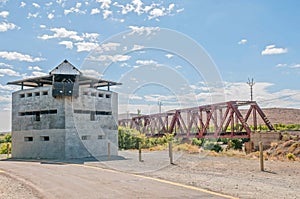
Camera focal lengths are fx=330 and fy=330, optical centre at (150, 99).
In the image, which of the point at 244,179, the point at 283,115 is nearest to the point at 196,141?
the point at 244,179

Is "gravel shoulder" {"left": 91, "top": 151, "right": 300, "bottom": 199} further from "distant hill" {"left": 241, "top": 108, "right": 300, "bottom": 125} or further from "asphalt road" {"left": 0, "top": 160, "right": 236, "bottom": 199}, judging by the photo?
"distant hill" {"left": 241, "top": 108, "right": 300, "bottom": 125}

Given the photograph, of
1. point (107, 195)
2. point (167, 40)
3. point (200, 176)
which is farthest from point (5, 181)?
point (167, 40)

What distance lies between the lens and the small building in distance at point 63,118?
26.5m

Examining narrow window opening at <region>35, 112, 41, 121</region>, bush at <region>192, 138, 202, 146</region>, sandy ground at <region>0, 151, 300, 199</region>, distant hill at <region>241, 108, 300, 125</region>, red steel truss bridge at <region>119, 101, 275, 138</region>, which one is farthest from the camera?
distant hill at <region>241, 108, 300, 125</region>

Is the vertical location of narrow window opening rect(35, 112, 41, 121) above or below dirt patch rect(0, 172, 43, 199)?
above

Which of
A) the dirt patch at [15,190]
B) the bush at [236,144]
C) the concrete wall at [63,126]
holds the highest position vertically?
the concrete wall at [63,126]

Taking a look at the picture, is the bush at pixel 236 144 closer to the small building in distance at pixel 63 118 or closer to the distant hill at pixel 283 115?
the small building in distance at pixel 63 118

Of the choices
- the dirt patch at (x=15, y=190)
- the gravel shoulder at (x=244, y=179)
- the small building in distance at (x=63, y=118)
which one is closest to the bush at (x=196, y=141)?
the small building in distance at (x=63, y=118)

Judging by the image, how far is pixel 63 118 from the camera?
26359 mm

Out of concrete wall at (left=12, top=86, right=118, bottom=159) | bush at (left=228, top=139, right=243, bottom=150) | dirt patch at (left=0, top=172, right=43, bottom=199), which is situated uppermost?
concrete wall at (left=12, top=86, right=118, bottom=159)

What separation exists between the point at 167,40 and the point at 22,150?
1554 centimetres

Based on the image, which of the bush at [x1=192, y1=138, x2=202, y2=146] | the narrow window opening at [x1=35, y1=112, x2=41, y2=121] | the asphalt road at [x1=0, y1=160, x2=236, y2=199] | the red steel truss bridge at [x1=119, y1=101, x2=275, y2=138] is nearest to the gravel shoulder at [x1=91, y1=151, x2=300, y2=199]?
the asphalt road at [x1=0, y1=160, x2=236, y2=199]

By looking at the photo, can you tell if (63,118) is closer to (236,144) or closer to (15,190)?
(15,190)

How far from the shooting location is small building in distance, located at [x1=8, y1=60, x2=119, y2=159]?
2648 cm
